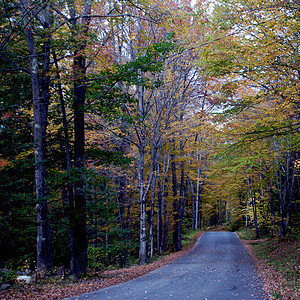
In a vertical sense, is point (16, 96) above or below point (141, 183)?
above

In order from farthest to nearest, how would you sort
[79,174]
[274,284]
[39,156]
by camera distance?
[79,174], [39,156], [274,284]

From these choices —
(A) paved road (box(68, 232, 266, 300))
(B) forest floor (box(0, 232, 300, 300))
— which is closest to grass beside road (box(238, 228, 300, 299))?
(B) forest floor (box(0, 232, 300, 300))

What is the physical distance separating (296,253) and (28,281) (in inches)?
425

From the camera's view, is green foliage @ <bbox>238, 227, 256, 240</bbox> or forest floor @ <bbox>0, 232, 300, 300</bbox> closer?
forest floor @ <bbox>0, 232, 300, 300</bbox>

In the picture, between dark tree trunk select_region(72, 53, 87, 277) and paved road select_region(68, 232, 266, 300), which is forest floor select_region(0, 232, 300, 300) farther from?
dark tree trunk select_region(72, 53, 87, 277)

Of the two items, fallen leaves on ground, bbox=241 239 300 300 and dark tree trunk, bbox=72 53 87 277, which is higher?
dark tree trunk, bbox=72 53 87 277

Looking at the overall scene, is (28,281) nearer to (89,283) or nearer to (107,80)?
(89,283)

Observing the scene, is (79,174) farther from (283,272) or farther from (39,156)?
(283,272)

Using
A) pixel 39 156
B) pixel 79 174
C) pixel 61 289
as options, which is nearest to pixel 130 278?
pixel 61 289

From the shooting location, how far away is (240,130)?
8875 mm

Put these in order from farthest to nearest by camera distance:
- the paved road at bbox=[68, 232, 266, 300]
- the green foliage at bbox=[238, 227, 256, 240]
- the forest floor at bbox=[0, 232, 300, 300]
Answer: the green foliage at bbox=[238, 227, 256, 240]
the paved road at bbox=[68, 232, 266, 300]
the forest floor at bbox=[0, 232, 300, 300]

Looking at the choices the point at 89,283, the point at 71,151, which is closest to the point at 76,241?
the point at 89,283

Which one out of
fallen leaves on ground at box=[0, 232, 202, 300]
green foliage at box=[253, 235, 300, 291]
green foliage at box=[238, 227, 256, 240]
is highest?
fallen leaves on ground at box=[0, 232, 202, 300]

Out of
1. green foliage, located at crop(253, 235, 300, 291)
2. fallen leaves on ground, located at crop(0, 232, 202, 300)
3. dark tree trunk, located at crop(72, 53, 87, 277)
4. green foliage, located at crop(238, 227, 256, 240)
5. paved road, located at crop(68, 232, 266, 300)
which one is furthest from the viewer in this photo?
green foliage, located at crop(238, 227, 256, 240)
